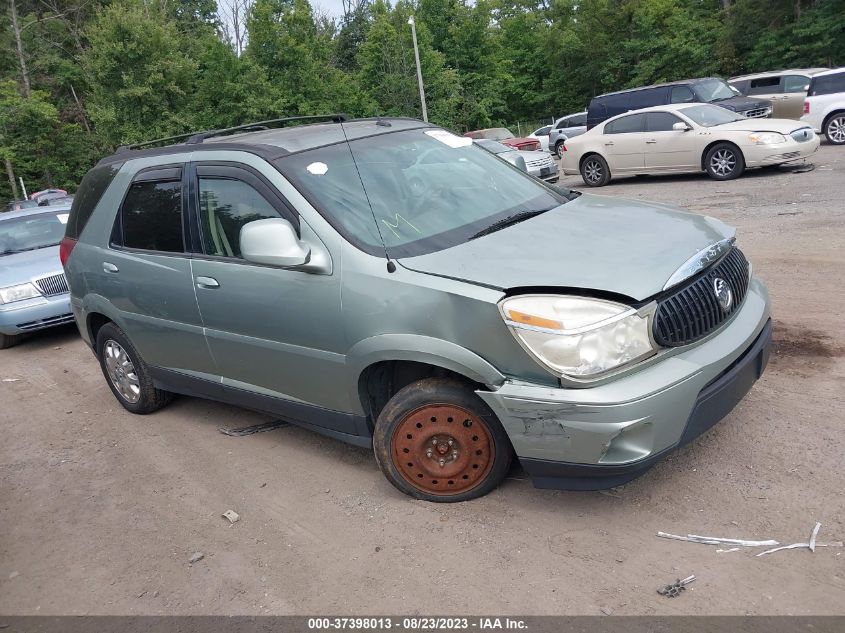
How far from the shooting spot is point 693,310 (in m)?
3.28

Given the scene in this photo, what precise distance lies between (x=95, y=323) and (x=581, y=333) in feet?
13.6

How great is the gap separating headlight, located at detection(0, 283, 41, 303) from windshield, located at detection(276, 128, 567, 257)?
228 inches

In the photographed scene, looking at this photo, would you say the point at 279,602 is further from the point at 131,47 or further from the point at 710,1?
the point at 710,1

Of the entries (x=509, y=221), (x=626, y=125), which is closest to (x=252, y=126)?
(x=509, y=221)

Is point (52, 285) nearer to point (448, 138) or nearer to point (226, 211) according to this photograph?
point (226, 211)

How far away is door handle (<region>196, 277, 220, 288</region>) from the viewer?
4.28 meters

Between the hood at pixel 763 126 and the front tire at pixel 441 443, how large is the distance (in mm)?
11520

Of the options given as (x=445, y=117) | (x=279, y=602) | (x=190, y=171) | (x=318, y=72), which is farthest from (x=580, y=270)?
(x=445, y=117)

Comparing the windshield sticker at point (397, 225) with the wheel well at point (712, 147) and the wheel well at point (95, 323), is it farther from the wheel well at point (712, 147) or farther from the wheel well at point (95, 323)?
the wheel well at point (712, 147)

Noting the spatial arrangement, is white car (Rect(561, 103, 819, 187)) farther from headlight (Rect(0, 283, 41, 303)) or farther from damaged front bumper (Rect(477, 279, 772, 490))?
headlight (Rect(0, 283, 41, 303))

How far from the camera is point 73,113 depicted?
47469 millimetres

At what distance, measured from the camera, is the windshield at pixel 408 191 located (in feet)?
12.4

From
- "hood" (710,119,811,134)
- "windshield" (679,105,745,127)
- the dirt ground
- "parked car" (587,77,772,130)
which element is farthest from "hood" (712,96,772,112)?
the dirt ground

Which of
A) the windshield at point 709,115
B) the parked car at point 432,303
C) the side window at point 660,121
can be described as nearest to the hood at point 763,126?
the windshield at point 709,115
